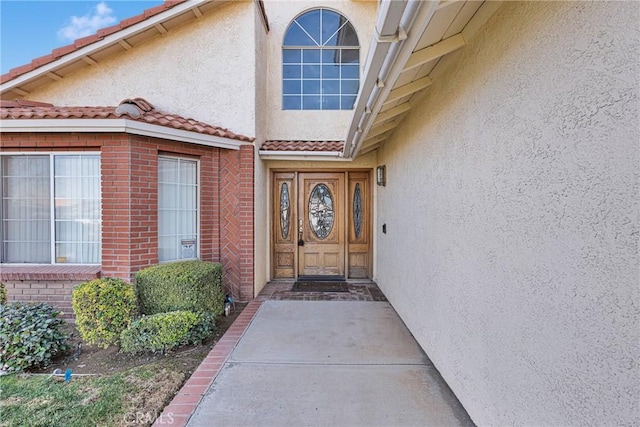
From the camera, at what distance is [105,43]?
275 inches

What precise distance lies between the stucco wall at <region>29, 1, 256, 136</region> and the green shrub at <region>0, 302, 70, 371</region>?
5.08 metres

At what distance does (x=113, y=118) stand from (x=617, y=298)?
687cm

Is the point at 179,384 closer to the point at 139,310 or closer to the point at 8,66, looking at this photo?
the point at 139,310

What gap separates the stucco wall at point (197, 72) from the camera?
7.43 meters

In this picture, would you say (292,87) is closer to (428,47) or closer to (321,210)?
(321,210)

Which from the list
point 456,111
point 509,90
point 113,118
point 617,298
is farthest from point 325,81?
point 617,298

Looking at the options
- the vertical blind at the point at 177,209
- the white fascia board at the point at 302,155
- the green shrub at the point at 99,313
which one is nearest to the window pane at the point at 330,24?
the white fascia board at the point at 302,155

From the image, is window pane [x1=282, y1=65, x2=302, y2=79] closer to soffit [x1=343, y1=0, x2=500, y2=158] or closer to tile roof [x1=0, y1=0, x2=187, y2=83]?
tile roof [x1=0, y1=0, x2=187, y2=83]

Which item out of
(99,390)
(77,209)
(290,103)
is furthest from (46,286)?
(290,103)

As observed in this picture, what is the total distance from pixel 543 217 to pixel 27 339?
6.33 meters

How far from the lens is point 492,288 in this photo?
271cm

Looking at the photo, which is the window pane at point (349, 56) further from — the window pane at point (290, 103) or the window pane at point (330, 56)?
the window pane at point (290, 103)

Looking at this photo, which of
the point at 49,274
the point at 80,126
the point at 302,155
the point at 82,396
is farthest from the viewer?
the point at 302,155

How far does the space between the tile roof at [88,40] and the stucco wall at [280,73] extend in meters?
2.83
